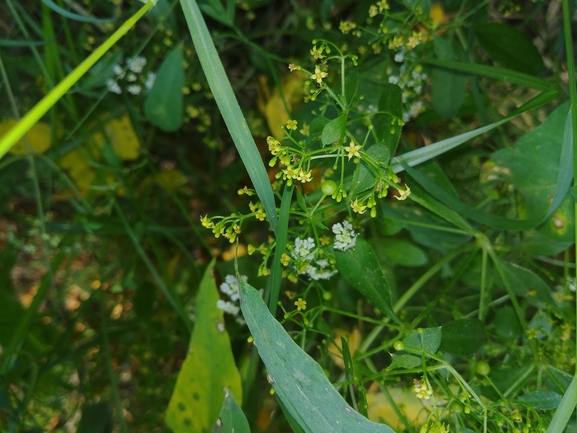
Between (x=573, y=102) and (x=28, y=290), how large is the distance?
1.97m

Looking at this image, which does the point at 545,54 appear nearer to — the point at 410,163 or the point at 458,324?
the point at 410,163

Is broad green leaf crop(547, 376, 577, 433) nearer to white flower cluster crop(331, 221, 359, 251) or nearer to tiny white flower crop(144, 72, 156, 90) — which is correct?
white flower cluster crop(331, 221, 359, 251)

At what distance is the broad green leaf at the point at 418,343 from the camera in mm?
723

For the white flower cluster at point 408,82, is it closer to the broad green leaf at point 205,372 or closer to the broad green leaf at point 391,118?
the broad green leaf at point 391,118

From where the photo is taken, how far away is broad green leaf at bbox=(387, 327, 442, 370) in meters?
0.72

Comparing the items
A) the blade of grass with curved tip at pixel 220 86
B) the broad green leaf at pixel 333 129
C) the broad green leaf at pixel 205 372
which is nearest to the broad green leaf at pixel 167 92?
the broad green leaf at pixel 205 372

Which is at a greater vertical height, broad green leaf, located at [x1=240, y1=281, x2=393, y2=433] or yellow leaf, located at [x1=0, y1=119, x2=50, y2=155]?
yellow leaf, located at [x1=0, y1=119, x2=50, y2=155]

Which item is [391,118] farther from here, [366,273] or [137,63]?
[137,63]

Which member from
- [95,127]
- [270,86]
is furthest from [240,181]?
[95,127]

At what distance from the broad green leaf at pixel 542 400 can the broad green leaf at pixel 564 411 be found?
0.08 m

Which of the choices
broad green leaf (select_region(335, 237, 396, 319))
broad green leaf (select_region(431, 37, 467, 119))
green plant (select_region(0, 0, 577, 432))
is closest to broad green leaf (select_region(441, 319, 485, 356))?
green plant (select_region(0, 0, 577, 432))

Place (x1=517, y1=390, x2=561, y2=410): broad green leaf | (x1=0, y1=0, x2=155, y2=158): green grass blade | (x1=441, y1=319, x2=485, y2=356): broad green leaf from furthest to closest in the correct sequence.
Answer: (x1=441, y1=319, x2=485, y2=356): broad green leaf
(x1=517, y1=390, x2=561, y2=410): broad green leaf
(x1=0, y1=0, x2=155, y2=158): green grass blade

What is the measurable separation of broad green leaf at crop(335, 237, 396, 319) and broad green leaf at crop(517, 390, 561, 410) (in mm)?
241

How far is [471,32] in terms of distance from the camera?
3.88 feet
